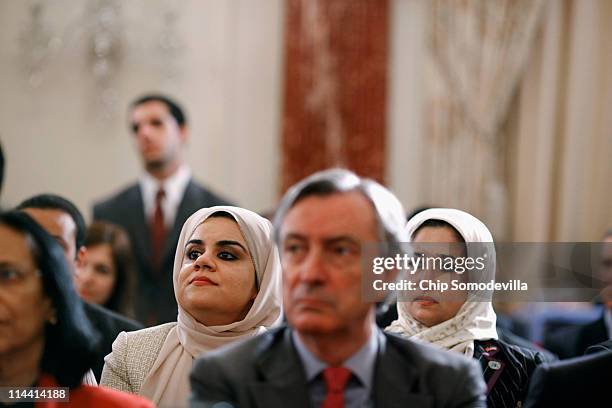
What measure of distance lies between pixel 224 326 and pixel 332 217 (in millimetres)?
963

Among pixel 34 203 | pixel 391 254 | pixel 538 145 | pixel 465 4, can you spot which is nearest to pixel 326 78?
pixel 465 4

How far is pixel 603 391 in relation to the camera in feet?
7.46

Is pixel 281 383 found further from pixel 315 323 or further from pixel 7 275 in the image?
pixel 7 275

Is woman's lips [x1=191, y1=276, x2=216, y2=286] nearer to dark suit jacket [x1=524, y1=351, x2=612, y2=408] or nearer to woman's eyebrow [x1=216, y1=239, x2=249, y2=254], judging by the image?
woman's eyebrow [x1=216, y1=239, x2=249, y2=254]

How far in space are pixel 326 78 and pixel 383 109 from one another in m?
0.53

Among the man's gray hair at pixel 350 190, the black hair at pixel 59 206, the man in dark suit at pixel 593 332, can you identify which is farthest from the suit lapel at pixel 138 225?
the man's gray hair at pixel 350 190

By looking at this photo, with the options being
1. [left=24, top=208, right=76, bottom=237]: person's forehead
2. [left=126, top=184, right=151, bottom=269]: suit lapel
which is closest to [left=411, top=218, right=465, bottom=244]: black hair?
[left=24, top=208, right=76, bottom=237]: person's forehead

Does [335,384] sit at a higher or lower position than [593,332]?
higher

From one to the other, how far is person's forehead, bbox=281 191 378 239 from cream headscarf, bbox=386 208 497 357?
2.76ft

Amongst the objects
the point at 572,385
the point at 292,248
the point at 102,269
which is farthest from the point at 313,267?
the point at 102,269

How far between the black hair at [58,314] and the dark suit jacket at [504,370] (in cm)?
130

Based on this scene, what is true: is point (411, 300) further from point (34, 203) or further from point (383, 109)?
point (383, 109)

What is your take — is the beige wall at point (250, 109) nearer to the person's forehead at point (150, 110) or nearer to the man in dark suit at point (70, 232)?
the person's forehead at point (150, 110)

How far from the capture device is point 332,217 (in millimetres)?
2074
